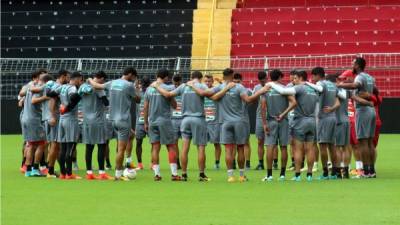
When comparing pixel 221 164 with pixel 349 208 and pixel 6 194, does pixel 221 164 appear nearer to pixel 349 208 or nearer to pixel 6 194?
pixel 6 194

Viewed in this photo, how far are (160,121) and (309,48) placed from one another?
22.8 metres

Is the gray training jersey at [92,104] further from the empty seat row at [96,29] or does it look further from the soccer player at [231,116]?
the empty seat row at [96,29]

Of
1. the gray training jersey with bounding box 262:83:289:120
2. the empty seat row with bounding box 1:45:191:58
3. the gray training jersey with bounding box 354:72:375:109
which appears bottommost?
the gray training jersey with bounding box 262:83:289:120

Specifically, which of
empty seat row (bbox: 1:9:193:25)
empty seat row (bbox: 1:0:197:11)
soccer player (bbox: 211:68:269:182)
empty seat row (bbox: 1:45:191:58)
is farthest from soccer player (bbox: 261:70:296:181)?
empty seat row (bbox: 1:0:197:11)

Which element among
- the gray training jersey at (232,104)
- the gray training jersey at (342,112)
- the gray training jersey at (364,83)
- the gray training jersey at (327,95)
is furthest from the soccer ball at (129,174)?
the gray training jersey at (364,83)

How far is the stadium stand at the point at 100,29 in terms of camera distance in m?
41.9

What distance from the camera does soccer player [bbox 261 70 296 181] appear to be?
17922 mm

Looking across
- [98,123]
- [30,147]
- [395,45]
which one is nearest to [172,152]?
[98,123]

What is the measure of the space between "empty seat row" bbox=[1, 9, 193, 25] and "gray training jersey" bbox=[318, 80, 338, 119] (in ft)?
82.1

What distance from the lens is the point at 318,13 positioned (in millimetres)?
42406

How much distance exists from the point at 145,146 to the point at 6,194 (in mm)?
15371

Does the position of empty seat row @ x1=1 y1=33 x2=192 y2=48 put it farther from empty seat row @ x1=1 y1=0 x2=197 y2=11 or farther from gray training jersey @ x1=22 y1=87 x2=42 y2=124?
gray training jersey @ x1=22 y1=87 x2=42 y2=124

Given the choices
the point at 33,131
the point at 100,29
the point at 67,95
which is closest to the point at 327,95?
the point at 67,95

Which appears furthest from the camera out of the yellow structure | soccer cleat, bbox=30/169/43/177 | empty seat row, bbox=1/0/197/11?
empty seat row, bbox=1/0/197/11
